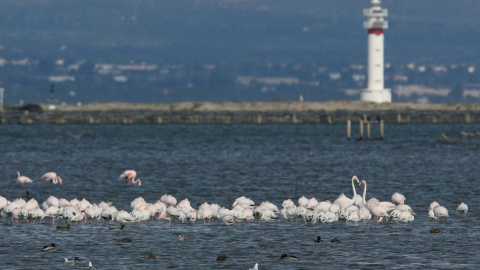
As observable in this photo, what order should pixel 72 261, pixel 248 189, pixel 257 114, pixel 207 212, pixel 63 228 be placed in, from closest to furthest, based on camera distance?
pixel 72 261 → pixel 63 228 → pixel 207 212 → pixel 248 189 → pixel 257 114

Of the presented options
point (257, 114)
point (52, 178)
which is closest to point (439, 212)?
point (52, 178)

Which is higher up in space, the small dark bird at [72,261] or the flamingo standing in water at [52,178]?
the flamingo standing in water at [52,178]

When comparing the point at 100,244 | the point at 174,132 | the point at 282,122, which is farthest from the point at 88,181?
the point at 282,122

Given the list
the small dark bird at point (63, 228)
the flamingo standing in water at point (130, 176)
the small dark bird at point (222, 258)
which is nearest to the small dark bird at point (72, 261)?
the small dark bird at point (222, 258)

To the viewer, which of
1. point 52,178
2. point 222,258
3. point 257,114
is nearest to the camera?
point 222,258

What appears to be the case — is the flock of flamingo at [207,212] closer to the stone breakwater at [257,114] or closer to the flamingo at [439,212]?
the flamingo at [439,212]

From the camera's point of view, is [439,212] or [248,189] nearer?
[439,212]

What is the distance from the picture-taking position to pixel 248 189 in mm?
48094

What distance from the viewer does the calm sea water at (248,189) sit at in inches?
1121

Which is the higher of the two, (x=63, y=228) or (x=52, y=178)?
(x=52, y=178)

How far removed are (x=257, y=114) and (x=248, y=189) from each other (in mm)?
89289

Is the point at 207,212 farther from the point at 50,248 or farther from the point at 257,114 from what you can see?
the point at 257,114

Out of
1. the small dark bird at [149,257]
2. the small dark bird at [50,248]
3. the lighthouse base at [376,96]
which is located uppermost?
the lighthouse base at [376,96]

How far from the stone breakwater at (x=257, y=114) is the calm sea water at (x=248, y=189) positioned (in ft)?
67.0
